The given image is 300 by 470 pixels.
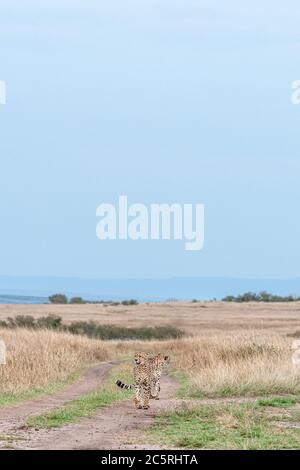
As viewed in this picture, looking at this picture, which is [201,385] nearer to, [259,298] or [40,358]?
[40,358]

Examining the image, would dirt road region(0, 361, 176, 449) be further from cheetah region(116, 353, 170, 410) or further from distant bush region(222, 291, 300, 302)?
distant bush region(222, 291, 300, 302)

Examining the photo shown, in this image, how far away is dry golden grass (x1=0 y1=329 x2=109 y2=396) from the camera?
22453 mm

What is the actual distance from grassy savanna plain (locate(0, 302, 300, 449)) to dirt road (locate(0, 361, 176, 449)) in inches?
9.7

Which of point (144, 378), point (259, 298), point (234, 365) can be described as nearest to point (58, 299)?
point (259, 298)

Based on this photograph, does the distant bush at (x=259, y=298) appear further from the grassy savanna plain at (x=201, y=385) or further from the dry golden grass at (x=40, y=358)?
the dry golden grass at (x=40, y=358)

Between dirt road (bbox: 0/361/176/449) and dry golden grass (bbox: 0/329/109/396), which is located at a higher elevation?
dry golden grass (bbox: 0/329/109/396)

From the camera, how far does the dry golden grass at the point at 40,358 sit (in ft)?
73.7

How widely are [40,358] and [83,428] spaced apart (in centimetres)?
1251

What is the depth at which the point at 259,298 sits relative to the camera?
317ft

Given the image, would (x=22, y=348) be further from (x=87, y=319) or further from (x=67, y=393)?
(x=87, y=319)

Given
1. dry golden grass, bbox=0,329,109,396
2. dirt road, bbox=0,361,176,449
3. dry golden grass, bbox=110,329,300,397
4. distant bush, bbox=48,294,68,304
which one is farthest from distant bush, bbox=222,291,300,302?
dirt road, bbox=0,361,176,449

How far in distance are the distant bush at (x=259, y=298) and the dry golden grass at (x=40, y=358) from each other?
58671 millimetres
